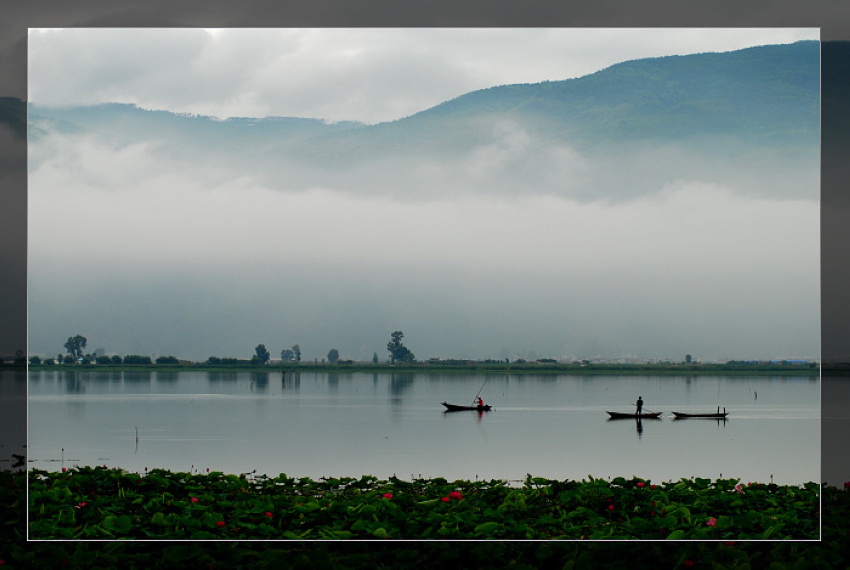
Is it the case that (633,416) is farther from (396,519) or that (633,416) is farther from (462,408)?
(396,519)

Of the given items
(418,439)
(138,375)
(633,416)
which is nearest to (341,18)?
(418,439)

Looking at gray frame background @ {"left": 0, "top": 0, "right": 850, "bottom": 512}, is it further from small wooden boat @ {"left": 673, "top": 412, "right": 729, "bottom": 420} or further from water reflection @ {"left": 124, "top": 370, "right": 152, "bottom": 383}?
water reflection @ {"left": 124, "top": 370, "right": 152, "bottom": 383}

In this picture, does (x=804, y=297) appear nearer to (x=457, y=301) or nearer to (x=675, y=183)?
(x=675, y=183)

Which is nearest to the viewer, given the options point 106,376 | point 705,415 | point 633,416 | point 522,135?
point 522,135

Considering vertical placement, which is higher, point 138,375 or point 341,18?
point 341,18

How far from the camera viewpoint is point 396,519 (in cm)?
465

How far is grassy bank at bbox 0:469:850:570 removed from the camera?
4219mm

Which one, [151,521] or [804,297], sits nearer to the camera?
[151,521]

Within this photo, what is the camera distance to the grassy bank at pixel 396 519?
422cm

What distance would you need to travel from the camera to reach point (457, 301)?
10.4 m

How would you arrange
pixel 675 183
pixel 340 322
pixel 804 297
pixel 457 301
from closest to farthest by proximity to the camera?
pixel 804 297 → pixel 675 183 → pixel 457 301 → pixel 340 322

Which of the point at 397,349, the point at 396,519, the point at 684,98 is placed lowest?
the point at 396,519

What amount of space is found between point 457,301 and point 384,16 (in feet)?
17.9
